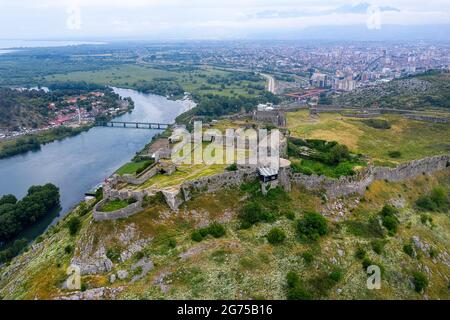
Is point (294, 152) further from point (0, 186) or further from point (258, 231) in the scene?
point (0, 186)

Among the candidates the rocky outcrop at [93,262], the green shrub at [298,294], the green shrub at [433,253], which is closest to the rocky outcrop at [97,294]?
the rocky outcrop at [93,262]

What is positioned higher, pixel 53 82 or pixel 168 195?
pixel 168 195

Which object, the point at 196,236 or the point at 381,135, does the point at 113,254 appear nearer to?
the point at 196,236

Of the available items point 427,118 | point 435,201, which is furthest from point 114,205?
point 427,118

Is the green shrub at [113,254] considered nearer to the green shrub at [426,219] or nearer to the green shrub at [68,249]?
the green shrub at [68,249]

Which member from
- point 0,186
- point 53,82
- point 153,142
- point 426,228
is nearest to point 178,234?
point 426,228
